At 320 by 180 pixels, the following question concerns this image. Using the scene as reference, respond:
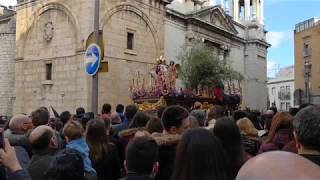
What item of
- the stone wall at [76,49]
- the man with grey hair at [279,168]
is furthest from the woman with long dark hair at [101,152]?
the stone wall at [76,49]

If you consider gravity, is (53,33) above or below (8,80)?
above

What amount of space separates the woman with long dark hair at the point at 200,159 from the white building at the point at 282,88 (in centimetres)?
8242

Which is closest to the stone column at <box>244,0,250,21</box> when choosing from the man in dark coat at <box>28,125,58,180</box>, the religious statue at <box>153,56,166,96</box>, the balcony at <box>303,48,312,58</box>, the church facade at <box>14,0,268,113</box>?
the balcony at <box>303,48,312,58</box>

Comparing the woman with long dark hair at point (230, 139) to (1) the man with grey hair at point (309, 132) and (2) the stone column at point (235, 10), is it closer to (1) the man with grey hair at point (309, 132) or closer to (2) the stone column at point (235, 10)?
(1) the man with grey hair at point (309, 132)

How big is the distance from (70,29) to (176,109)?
22574 millimetres

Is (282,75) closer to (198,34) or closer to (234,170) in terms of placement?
(198,34)

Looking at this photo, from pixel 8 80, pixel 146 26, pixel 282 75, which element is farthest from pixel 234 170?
pixel 282 75

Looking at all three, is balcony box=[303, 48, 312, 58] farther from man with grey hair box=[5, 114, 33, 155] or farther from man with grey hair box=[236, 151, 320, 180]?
man with grey hair box=[236, 151, 320, 180]

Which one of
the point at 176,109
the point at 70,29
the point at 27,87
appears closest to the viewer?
the point at 176,109

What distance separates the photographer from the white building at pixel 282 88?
8462cm

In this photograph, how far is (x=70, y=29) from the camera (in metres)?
26.3

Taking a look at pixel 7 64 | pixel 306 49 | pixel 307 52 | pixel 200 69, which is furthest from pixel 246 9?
pixel 7 64

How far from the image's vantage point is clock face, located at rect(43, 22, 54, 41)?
27547 millimetres

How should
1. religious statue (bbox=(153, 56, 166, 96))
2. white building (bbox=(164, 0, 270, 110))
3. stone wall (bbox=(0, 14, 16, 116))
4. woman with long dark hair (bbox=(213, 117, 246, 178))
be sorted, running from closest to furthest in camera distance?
woman with long dark hair (bbox=(213, 117, 246, 178))
religious statue (bbox=(153, 56, 166, 96))
stone wall (bbox=(0, 14, 16, 116))
white building (bbox=(164, 0, 270, 110))
